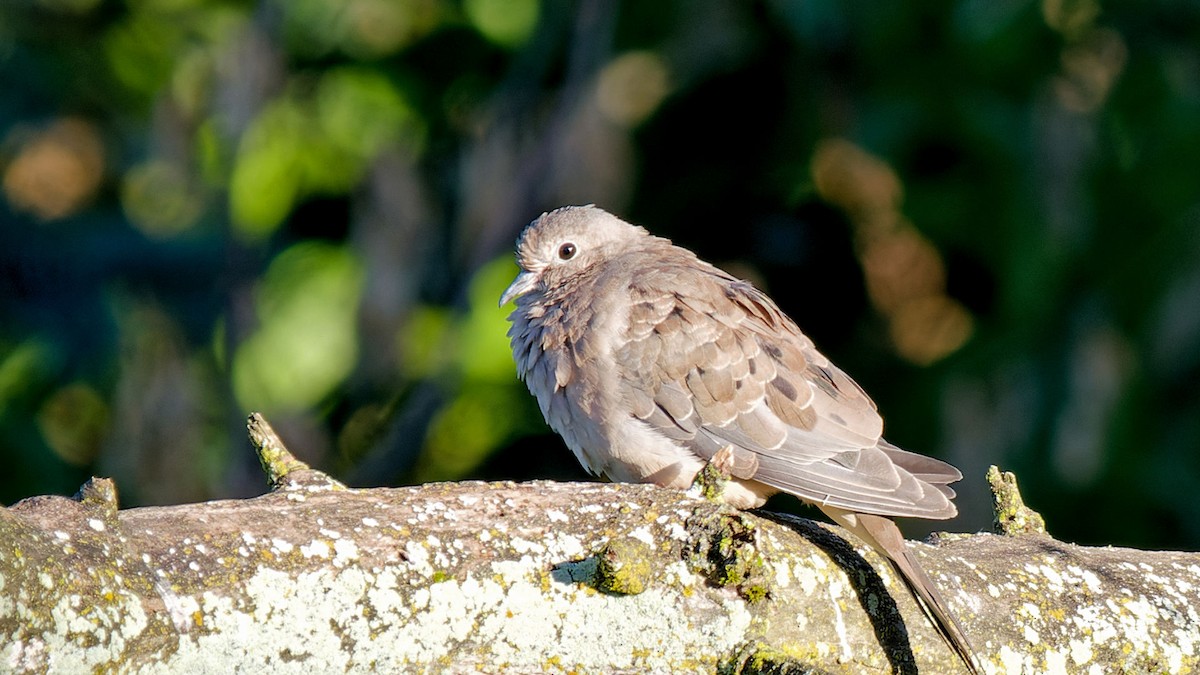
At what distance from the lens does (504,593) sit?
7.93ft

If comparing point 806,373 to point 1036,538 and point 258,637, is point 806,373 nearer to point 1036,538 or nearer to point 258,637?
point 1036,538

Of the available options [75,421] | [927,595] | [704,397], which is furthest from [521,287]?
[75,421]

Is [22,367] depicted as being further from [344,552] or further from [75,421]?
[344,552]

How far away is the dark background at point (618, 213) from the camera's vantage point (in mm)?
5695

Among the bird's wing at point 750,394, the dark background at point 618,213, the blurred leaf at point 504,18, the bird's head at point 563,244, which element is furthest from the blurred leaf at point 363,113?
the bird's wing at point 750,394

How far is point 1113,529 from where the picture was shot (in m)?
5.89

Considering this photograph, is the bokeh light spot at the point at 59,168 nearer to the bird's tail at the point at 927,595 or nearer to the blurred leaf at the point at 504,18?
the blurred leaf at the point at 504,18

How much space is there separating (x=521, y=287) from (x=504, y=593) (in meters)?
2.17

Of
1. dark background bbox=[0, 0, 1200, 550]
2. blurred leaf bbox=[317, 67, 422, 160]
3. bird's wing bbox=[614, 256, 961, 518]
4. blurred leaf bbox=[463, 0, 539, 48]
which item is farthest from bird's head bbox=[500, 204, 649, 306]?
blurred leaf bbox=[317, 67, 422, 160]

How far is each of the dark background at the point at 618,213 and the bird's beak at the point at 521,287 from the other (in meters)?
1.51

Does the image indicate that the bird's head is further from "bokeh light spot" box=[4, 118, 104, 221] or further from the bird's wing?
"bokeh light spot" box=[4, 118, 104, 221]

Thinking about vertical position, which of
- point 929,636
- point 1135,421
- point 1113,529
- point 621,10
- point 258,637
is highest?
point 621,10

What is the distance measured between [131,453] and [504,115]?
241cm

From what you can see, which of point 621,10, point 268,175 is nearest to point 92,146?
point 268,175
